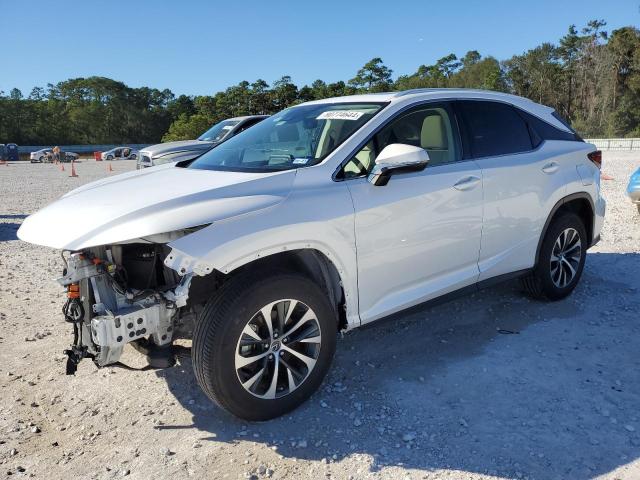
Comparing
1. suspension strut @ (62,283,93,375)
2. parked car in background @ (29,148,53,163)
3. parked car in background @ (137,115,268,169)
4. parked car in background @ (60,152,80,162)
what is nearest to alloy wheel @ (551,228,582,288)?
suspension strut @ (62,283,93,375)

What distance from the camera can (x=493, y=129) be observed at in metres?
4.33

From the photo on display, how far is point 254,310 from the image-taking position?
114 inches

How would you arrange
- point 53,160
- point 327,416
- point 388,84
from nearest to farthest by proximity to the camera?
point 327,416 < point 53,160 < point 388,84

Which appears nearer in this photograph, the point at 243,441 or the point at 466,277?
the point at 243,441

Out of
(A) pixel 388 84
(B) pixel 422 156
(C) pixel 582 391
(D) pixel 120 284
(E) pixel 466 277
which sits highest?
(A) pixel 388 84

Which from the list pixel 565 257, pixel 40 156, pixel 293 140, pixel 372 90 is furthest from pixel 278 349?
pixel 372 90

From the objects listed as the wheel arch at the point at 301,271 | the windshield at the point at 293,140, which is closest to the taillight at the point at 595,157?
the windshield at the point at 293,140

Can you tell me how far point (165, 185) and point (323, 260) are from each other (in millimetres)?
1083

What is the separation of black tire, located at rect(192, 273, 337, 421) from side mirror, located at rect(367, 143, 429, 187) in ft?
2.63

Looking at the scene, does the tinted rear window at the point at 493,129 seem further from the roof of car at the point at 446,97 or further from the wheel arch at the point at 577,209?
the wheel arch at the point at 577,209

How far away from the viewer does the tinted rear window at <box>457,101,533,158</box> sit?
13.6 feet

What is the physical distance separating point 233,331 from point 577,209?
3.77m

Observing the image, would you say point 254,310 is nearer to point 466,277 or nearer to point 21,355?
point 466,277

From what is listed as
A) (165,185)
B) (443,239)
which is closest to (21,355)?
(165,185)
